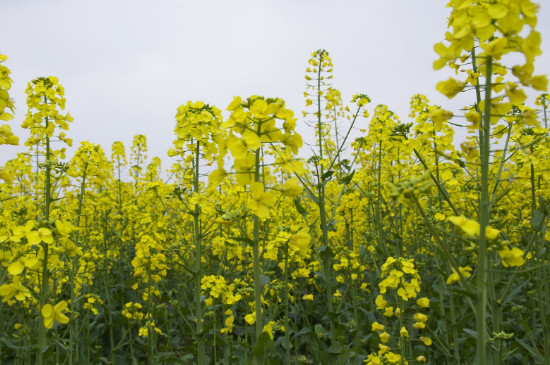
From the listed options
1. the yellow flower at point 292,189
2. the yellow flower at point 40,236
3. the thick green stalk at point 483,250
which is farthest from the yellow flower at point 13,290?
the thick green stalk at point 483,250

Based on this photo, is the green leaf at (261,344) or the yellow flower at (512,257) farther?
the green leaf at (261,344)

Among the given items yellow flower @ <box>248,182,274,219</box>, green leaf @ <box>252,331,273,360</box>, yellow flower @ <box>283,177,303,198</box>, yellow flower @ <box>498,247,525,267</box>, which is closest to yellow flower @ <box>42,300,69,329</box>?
green leaf @ <box>252,331,273,360</box>

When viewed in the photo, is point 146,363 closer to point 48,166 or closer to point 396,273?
point 48,166

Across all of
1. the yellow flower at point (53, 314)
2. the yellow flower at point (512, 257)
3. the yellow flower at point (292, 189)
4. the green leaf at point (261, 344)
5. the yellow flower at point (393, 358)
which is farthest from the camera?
the yellow flower at point (393, 358)

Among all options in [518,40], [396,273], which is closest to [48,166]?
[396,273]

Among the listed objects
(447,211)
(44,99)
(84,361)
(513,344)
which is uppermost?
(44,99)

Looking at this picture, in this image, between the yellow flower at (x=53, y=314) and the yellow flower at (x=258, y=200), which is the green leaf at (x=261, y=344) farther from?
the yellow flower at (x=53, y=314)

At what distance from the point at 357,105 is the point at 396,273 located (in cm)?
301

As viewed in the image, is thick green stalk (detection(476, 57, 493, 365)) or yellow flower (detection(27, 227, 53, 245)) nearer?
thick green stalk (detection(476, 57, 493, 365))

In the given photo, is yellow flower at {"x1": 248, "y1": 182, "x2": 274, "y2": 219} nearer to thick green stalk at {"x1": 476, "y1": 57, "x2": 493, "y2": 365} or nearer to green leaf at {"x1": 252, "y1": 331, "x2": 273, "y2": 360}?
green leaf at {"x1": 252, "y1": 331, "x2": 273, "y2": 360}

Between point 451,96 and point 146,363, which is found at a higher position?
point 451,96

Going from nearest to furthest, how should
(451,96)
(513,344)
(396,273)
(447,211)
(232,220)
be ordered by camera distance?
1. (451,96)
2. (232,220)
3. (396,273)
4. (513,344)
5. (447,211)

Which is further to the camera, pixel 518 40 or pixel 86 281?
pixel 86 281

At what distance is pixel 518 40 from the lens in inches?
64.0
